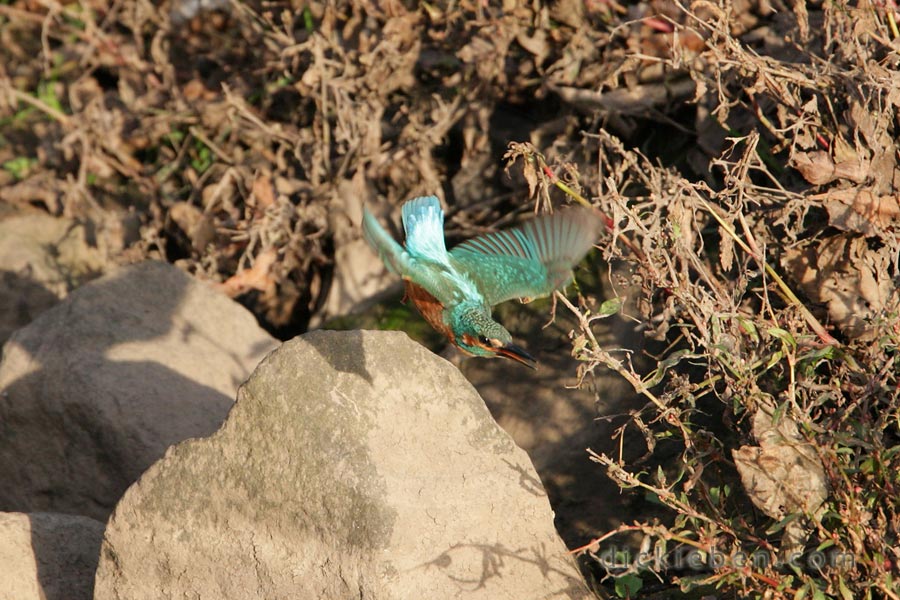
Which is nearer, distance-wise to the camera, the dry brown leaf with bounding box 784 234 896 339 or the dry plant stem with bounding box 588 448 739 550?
the dry plant stem with bounding box 588 448 739 550

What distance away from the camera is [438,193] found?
5.34 metres

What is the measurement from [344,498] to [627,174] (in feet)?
8.27

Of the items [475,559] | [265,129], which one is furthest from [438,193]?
[475,559]

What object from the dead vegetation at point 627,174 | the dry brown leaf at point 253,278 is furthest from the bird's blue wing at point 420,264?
the dry brown leaf at point 253,278

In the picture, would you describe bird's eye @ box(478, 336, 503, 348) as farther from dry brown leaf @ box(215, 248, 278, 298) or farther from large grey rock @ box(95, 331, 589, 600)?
dry brown leaf @ box(215, 248, 278, 298)

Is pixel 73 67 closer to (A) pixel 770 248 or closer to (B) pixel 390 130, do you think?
(B) pixel 390 130

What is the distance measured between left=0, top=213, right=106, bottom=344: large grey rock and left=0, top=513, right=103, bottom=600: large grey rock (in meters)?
1.91

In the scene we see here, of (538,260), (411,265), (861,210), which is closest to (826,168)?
(861,210)

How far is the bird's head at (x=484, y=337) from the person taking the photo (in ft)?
10.0

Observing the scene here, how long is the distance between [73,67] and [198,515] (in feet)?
15.0

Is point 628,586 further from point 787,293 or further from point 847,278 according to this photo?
point 847,278

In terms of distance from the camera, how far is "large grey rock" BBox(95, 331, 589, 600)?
3012mm

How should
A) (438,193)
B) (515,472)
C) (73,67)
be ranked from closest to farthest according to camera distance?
(515,472), (438,193), (73,67)

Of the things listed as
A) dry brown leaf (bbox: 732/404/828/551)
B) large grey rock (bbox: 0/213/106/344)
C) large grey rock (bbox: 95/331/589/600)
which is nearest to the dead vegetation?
dry brown leaf (bbox: 732/404/828/551)
